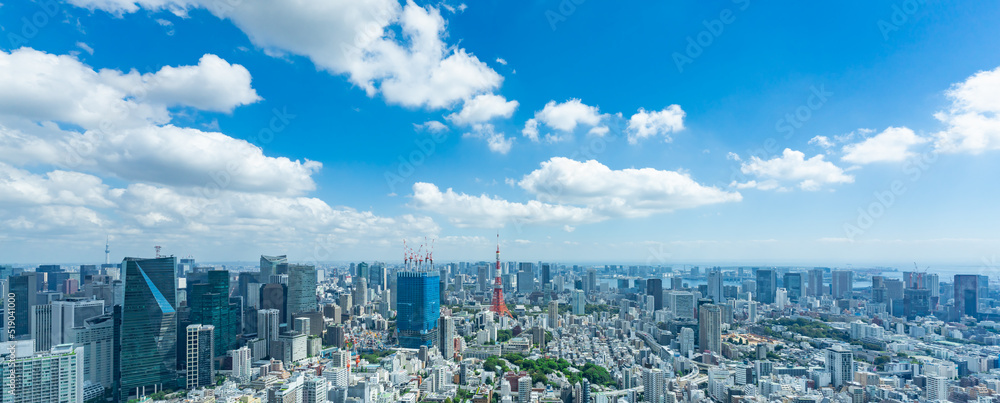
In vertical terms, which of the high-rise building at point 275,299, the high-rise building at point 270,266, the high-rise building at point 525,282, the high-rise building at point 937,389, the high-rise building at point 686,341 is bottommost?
the high-rise building at point 525,282

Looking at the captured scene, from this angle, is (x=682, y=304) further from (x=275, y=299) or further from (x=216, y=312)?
(x=216, y=312)

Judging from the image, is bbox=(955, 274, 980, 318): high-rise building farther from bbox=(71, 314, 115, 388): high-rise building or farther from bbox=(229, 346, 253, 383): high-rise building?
bbox=(71, 314, 115, 388): high-rise building

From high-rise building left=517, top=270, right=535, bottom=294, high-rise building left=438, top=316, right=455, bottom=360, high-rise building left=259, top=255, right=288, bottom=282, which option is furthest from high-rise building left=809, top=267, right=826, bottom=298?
high-rise building left=259, top=255, right=288, bottom=282

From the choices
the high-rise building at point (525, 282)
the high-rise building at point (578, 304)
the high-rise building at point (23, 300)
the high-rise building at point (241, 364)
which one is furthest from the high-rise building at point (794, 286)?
the high-rise building at point (23, 300)

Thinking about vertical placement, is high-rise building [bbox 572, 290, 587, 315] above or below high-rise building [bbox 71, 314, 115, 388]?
below

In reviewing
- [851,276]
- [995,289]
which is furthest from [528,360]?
[851,276]

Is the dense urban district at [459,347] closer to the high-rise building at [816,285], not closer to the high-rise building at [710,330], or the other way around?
the high-rise building at [710,330]
